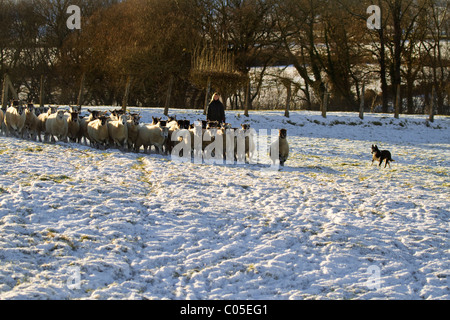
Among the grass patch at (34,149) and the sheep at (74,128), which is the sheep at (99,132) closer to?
the sheep at (74,128)

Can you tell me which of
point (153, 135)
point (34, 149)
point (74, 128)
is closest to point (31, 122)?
point (74, 128)

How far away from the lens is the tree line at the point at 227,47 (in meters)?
33.6

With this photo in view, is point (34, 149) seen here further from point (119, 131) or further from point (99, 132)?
point (119, 131)

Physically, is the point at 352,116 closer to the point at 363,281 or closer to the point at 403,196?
the point at 403,196

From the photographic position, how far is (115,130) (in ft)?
46.8

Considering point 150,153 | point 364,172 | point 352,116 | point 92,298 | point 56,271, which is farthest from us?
point 352,116

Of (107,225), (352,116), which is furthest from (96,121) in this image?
(352,116)

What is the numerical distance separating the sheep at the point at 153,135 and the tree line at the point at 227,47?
16.1 meters

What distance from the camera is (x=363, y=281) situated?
20.1 feet

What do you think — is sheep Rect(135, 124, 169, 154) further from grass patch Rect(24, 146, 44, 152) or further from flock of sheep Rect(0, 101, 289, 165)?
grass patch Rect(24, 146, 44, 152)

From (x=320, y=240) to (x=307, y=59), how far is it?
3527 cm

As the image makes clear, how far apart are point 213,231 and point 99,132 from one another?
7.95 m

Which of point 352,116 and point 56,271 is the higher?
point 352,116

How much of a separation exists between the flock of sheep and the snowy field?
1.56 m
